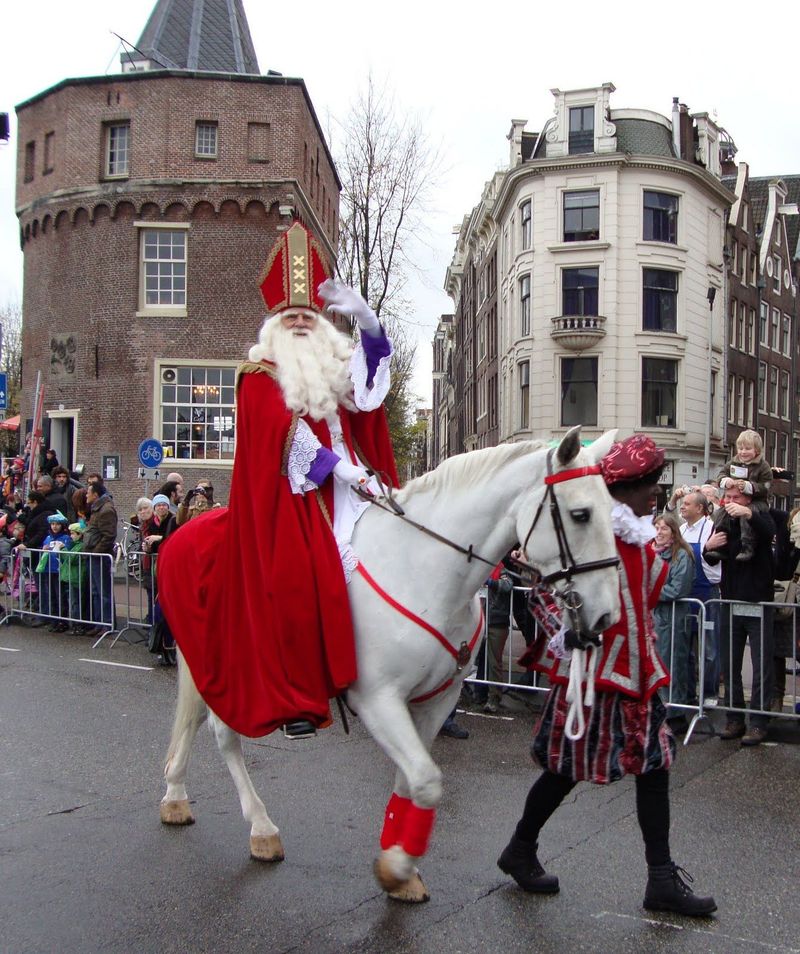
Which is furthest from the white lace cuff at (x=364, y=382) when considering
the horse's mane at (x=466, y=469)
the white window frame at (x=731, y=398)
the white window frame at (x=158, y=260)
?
the white window frame at (x=731, y=398)

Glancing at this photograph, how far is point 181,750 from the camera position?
5203 millimetres

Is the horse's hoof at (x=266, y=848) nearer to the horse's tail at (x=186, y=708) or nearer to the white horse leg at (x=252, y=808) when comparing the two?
the white horse leg at (x=252, y=808)

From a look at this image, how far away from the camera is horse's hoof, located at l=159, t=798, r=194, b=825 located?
17.0ft

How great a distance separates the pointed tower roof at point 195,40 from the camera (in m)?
32.3

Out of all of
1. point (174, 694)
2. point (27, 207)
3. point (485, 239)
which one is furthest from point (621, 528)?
point (485, 239)

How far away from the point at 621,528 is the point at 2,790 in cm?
428

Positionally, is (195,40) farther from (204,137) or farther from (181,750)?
(181,750)

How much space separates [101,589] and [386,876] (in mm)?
9291

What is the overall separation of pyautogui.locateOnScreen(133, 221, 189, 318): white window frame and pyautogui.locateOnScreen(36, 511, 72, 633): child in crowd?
1510 centimetres

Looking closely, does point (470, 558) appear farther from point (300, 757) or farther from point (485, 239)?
point (485, 239)

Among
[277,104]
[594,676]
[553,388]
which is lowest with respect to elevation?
[594,676]

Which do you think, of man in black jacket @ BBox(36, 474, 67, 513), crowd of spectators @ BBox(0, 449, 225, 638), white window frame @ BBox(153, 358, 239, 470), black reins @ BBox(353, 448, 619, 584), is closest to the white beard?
black reins @ BBox(353, 448, 619, 584)

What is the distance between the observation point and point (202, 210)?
27.9 m

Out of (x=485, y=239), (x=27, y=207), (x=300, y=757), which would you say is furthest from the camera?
(x=485, y=239)
